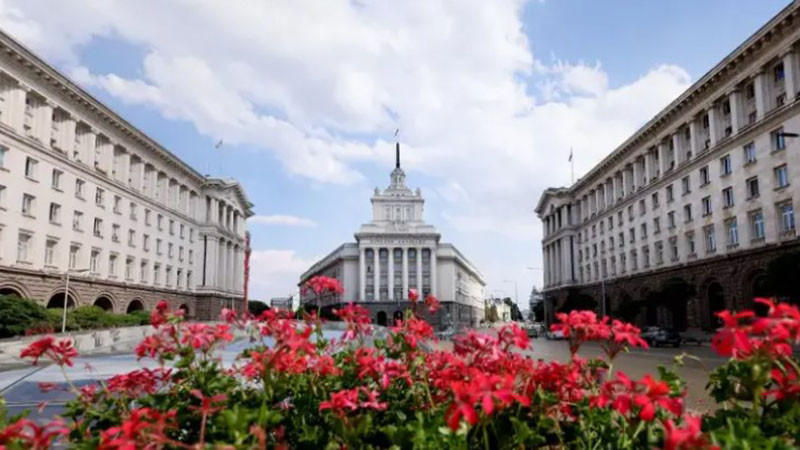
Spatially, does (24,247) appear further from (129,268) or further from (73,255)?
(129,268)

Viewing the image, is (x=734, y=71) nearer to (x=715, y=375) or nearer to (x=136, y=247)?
(x=715, y=375)

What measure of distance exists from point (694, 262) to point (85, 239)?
48.4 metres

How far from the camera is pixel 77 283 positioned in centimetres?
4197

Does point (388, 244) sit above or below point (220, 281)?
above

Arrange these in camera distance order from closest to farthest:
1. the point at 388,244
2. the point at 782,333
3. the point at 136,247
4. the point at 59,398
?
the point at 782,333 < the point at 59,398 < the point at 136,247 < the point at 388,244

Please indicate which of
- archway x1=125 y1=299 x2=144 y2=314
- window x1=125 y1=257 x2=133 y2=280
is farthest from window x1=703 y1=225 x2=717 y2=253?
archway x1=125 y1=299 x2=144 y2=314

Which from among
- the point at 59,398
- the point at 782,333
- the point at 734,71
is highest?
the point at 734,71

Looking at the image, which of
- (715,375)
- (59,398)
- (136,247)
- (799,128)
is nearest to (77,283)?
(136,247)

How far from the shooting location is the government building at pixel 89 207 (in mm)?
35344

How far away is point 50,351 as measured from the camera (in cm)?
307

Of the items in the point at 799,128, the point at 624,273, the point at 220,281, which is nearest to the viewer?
the point at 799,128

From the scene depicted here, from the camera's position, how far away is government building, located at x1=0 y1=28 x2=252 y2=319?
35344mm

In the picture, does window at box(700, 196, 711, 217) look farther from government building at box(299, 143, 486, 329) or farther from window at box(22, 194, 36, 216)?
government building at box(299, 143, 486, 329)

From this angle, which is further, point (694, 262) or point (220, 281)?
point (220, 281)
